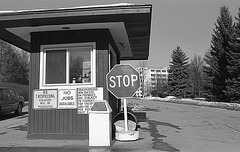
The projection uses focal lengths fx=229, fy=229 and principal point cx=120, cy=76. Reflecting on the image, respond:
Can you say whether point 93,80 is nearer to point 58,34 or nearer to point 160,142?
point 58,34

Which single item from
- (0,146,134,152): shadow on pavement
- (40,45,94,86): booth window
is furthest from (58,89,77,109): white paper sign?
(0,146,134,152): shadow on pavement

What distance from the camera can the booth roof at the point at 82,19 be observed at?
6539mm

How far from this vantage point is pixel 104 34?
781 cm

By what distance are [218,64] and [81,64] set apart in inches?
1096

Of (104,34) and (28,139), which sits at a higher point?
(104,34)

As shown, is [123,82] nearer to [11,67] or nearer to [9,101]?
[9,101]

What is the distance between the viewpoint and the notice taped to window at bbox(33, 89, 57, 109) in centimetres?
767

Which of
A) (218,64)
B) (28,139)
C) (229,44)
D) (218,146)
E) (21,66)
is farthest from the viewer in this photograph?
(21,66)

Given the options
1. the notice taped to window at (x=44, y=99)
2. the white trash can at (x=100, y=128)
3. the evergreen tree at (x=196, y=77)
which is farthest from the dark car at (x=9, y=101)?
the evergreen tree at (x=196, y=77)

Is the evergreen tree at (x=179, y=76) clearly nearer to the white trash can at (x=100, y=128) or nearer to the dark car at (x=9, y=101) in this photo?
the dark car at (x=9, y=101)

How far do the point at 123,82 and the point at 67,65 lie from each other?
2.21 meters

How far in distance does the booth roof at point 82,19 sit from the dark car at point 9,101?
6.08 meters

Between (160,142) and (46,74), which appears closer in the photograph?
(160,142)

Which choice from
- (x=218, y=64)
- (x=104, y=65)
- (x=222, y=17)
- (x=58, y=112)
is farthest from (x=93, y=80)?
(x=222, y=17)
